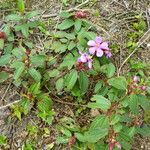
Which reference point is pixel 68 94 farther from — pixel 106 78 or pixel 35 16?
pixel 35 16

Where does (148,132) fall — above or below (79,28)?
below

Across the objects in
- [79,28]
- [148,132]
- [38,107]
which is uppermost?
[79,28]

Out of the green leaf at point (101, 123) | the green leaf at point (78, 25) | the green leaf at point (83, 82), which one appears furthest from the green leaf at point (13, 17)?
the green leaf at point (101, 123)

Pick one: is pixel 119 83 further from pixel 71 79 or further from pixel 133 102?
pixel 71 79

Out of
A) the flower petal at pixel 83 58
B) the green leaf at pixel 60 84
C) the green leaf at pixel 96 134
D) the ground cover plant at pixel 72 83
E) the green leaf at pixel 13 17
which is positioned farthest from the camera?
the green leaf at pixel 13 17

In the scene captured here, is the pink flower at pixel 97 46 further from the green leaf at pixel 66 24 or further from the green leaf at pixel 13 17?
the green leaf at pixel 13 17

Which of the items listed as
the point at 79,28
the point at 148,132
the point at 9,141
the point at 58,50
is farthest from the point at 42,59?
the point at 148,132

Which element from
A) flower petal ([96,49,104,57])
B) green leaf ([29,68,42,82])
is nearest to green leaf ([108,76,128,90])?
flower petal ([96,49,104,57])
